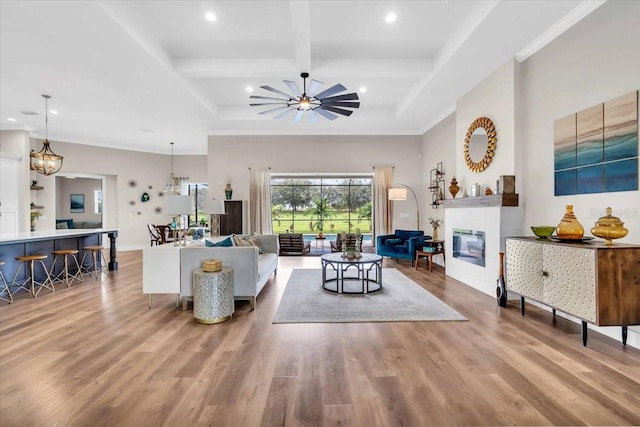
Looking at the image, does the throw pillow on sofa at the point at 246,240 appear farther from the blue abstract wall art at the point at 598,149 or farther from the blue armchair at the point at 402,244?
the blue abstract wall art at the point at 598,149

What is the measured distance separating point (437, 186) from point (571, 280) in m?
4.34

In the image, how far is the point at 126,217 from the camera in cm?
979

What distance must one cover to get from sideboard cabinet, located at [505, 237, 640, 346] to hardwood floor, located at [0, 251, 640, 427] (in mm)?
338

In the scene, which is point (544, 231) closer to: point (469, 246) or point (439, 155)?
point (469, 246)

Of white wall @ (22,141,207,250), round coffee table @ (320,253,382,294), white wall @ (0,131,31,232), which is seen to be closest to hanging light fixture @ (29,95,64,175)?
white wall @ (0,131,31,232)

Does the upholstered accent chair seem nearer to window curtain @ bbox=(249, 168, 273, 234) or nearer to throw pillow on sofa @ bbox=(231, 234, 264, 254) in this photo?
window curtain @ bbox=(249, 168, 273, 234)

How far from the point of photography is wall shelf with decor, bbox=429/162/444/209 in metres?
6.83

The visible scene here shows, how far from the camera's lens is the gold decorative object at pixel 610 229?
2.62 metres

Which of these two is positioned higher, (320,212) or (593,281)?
(320,212)

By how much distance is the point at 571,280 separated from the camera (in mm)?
2824

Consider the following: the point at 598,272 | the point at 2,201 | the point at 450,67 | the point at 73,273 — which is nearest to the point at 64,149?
the point at 2,201

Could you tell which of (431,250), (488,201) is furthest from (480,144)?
(431,250)

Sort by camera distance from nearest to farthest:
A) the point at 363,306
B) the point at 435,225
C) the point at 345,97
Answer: the point at 363,306, the point at 345,97, the point at 435,225

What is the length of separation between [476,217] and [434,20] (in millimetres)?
2875
